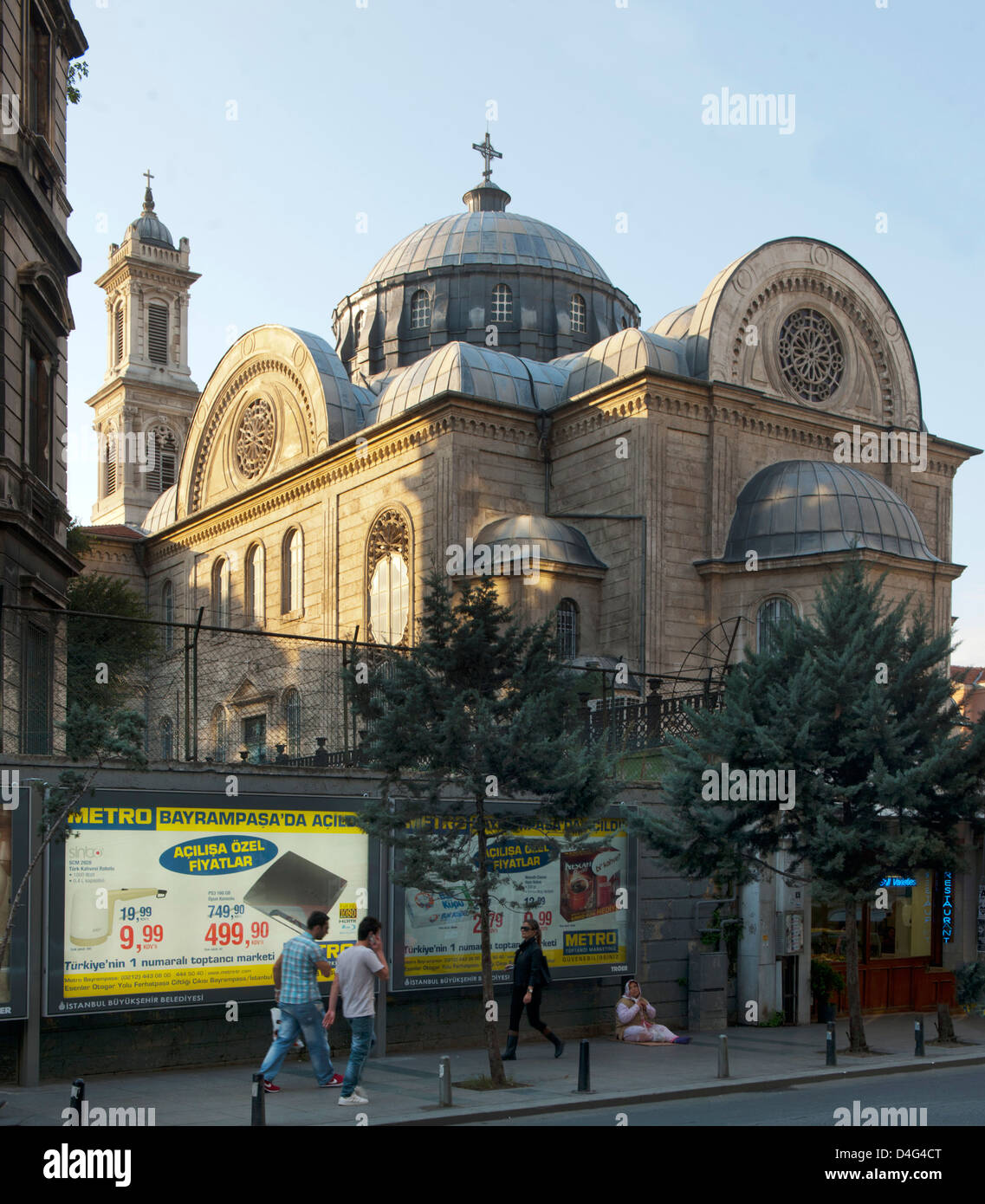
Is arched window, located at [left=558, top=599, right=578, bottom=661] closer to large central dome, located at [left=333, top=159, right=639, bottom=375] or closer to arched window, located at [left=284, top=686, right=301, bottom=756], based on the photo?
large central dome, located at [left=333, top=159, right=639, bottom=375]

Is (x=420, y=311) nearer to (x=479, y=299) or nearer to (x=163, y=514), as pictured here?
(x=479, y=299)

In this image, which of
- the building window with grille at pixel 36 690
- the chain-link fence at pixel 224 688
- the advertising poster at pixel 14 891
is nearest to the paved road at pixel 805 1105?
the chain-link fence at pixel 224 688

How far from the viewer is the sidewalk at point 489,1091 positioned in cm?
1279

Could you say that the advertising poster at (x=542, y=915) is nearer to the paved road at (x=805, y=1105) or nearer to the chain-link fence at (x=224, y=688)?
the chain-link fence at (x=224, y=688)

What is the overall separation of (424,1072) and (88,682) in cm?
639

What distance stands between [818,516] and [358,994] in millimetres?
22695

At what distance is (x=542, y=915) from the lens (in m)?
18.2

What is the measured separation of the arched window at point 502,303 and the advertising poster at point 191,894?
109 ft

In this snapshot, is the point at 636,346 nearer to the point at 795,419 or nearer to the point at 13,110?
the point at 795,419

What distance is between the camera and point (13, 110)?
1964 centimetres

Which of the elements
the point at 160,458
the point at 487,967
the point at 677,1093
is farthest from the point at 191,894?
the point at 160,458

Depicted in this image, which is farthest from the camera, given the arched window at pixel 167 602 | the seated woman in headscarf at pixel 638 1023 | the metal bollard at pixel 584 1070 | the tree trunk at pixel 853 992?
the arched window at pixel 167 602
